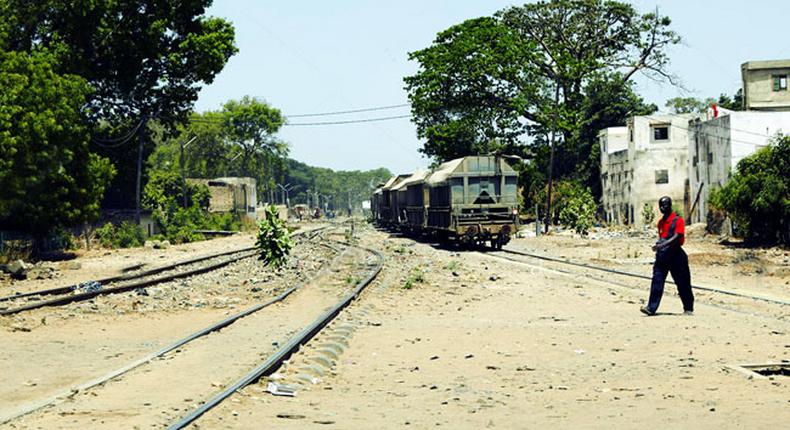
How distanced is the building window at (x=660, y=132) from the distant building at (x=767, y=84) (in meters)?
5.56

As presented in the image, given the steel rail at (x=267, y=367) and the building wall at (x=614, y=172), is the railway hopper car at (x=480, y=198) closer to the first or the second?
the steel rail at (x=267, y=367)

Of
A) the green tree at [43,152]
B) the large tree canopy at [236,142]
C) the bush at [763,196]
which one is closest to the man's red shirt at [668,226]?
the bush at [763,196]

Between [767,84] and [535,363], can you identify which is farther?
[767,84]

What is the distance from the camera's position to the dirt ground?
7230 mm

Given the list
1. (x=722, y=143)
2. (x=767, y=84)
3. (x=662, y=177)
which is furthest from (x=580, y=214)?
(x=767, y=84)

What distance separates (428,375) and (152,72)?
4446 centimetres

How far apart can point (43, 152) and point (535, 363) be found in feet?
88.6

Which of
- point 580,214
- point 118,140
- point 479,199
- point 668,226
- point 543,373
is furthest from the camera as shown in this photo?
point 118,140

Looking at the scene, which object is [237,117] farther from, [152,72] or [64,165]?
[64,165]

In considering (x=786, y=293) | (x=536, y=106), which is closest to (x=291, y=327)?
(x=786, y=293)

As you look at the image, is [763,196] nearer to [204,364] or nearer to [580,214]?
[580,214]

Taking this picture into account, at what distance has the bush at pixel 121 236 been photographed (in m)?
46.3

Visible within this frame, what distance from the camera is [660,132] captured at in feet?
200

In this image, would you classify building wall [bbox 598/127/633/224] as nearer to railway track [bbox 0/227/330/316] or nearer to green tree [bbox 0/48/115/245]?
green tree [bbox 0/48/115/245]
